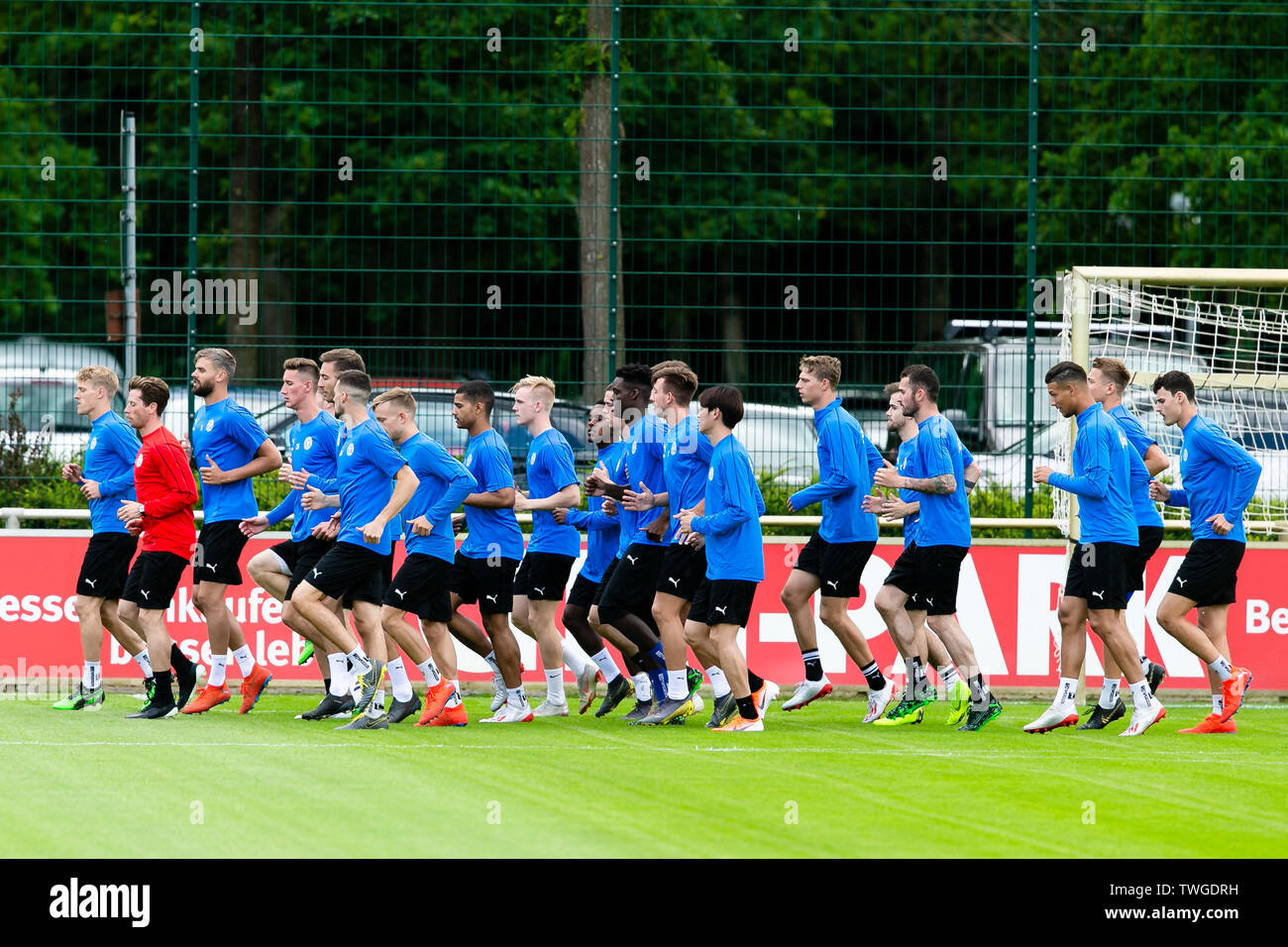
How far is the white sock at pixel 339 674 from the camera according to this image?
1166cm

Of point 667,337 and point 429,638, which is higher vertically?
point 667,337

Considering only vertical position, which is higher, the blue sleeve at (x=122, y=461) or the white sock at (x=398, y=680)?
the blue sleeve at (x=122, y=461)

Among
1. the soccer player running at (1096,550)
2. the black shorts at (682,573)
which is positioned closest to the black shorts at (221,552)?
the black shorts at (682,573)

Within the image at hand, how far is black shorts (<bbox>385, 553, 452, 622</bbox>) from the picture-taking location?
1138cm

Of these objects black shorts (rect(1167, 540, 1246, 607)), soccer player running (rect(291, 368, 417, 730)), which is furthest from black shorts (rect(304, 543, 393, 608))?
black shorts (rect(1167, 540, 1246, 607))

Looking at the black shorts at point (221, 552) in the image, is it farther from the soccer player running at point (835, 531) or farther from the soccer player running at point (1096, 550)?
the soccer player running at point (1096, 550)

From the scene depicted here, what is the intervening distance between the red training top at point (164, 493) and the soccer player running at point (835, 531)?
3.91 meters

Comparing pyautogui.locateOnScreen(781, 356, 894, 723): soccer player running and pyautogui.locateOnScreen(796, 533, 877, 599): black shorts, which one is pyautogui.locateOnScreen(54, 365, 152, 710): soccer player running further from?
pyautogui.locateOnScreen(796, 533, 877, 599): black shorts

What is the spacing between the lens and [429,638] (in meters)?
11.8

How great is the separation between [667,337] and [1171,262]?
10.9m

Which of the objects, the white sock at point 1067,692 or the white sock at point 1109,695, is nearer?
the white sock at point 1067,692

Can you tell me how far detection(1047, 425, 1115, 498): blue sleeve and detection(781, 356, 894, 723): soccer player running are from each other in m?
1.63

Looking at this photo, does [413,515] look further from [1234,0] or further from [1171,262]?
[1234,0]

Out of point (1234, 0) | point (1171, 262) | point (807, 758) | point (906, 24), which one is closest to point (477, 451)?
point (807, 758)
